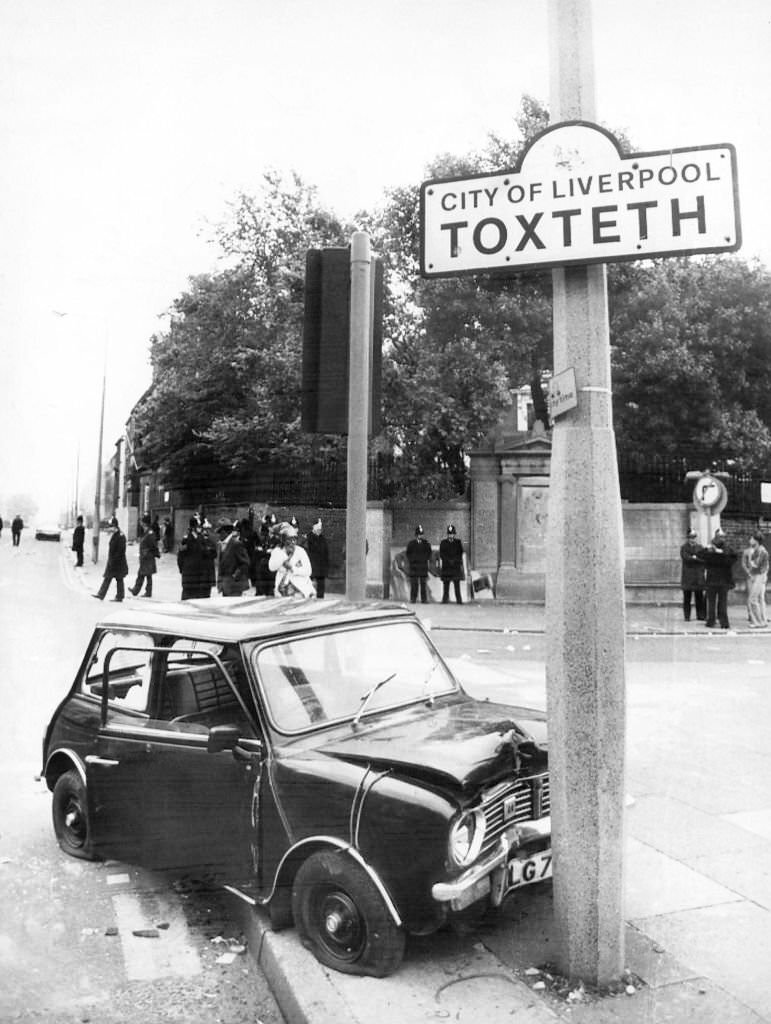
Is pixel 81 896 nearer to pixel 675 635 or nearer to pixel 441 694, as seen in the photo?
A: pixel 441 694

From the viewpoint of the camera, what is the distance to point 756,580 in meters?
16.2

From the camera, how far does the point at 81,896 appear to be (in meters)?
4.24

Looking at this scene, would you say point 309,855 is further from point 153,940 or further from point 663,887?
point 663,887

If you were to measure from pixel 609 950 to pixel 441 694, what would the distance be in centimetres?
148

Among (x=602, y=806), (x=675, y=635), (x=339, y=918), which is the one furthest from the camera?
(x=675, y=635)

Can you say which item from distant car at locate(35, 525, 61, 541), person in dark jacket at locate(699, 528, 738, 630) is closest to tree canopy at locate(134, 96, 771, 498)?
person in dark jacket at locate(699, 528, 738, 630)

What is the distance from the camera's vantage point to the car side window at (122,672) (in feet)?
14.2

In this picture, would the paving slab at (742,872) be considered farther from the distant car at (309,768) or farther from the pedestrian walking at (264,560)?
the pedestrian walking at (264,560)

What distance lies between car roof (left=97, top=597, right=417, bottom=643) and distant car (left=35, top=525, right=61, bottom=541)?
4742cm

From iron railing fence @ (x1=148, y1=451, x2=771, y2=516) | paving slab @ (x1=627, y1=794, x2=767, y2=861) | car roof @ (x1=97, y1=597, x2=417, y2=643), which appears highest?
iron railing fence @ (x1=148, y1=451, x2=771, y2=516)

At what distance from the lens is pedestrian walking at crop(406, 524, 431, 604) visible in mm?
18981

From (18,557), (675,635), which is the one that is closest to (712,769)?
(675,635)

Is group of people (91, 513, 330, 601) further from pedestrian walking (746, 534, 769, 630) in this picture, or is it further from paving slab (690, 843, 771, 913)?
pedestrian walking (746, 534, 769, 630)

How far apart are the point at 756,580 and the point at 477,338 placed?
741cm
